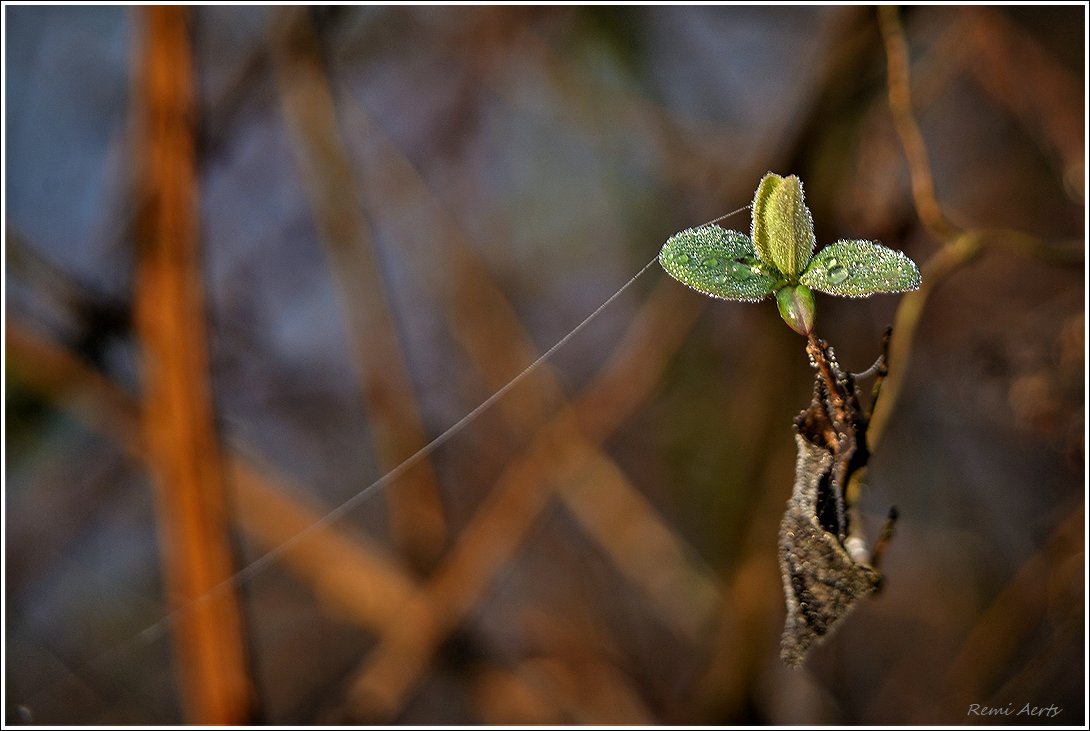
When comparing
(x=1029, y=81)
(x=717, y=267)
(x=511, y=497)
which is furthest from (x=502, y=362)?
(x=1029, y=81)

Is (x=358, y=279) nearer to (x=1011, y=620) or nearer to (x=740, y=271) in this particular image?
(x=740, y=271)

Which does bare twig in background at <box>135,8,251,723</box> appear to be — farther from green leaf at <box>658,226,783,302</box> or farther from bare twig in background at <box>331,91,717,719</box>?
green leaf at <box>658,226,783,302</box>

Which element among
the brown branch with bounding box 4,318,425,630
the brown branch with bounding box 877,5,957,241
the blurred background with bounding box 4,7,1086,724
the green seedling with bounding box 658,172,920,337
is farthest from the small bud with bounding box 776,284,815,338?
the brown branch with bounding box 4,318,425,630

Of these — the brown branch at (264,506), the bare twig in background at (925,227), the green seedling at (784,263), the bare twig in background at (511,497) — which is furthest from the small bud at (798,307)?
the brown branch at (264,506)

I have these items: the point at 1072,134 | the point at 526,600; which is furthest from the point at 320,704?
the point at 1072,134

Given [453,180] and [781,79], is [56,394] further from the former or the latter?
[781,79]

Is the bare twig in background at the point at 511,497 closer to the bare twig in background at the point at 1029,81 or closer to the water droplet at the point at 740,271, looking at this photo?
the bare twig in background at the point at 1029,81
